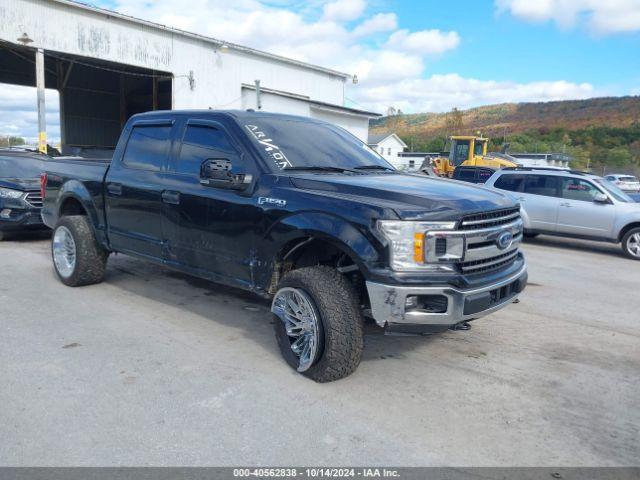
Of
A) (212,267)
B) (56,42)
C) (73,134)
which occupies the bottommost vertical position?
(212,267)

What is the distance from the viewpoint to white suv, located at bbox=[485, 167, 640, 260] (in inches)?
A: 416

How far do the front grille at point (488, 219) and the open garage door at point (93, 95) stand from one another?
1097 inches

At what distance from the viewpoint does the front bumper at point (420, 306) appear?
349 centimetres

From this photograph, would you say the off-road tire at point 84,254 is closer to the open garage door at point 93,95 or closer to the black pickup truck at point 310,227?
the black pickup truck at point 310,227

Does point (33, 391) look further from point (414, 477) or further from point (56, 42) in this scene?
point (56, 42)

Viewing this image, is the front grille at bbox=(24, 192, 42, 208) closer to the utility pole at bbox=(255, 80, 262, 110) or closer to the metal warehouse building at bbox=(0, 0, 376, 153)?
the metal warehouse building at bbox=(0, 0, 376, 153)

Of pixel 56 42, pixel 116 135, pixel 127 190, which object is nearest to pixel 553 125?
pixel 116 135

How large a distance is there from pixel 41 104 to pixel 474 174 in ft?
49.7

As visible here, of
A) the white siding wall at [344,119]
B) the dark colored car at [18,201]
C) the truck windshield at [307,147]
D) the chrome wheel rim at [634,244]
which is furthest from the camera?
the white siding wall at [344,119]

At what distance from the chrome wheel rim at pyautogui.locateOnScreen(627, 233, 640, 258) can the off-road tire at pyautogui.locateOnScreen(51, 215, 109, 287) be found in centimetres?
958

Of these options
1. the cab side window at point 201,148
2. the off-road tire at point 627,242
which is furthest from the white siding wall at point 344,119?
the cab side window at point 201,148

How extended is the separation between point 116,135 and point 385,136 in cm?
4633

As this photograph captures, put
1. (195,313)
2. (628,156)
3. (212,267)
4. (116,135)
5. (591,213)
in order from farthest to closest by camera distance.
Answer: (628,156), (116,135), (591,213), (195,313), (212,267)

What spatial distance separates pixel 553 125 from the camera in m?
90.1
